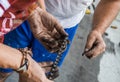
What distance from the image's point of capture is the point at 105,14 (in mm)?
1614

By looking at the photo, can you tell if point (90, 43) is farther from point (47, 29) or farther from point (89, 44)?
point (47, 29)

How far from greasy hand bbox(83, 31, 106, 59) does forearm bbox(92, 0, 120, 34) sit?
0.30ft

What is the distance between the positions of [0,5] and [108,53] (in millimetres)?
1945

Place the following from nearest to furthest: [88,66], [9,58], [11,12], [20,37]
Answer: [9,58], [11,12], [20,37], [88,66]

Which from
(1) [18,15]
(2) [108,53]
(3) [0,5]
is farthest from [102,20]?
(2) [108,53]

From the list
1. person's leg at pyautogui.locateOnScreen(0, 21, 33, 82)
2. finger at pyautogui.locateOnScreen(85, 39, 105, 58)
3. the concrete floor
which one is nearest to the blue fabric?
person's leg at pyautogui.locateOnScreen(0, 21, 33, 82)

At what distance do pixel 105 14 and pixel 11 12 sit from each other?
681 mm

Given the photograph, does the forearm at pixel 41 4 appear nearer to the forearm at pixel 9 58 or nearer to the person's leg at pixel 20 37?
the person's leg at pixel 20 37

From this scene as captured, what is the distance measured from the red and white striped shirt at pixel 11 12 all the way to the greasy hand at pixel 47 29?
100 mm

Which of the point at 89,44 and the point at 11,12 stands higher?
the point at 11,12

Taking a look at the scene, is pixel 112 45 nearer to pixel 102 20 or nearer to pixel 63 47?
pixel 102 20

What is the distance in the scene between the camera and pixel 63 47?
4.06ft

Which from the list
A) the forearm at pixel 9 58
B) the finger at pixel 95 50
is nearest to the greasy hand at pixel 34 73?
the forearm at pixel 9 58

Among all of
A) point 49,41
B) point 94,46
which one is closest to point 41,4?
point 49,41
